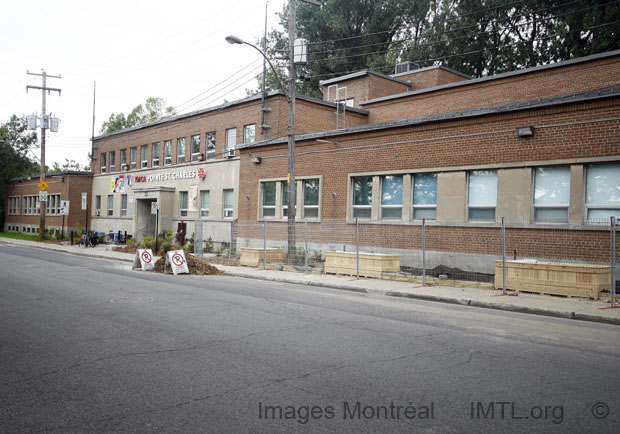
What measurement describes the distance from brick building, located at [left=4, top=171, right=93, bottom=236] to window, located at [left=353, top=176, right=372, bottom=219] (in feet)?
101

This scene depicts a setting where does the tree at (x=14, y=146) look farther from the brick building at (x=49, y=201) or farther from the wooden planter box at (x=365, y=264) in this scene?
the wooden planter box at (x=365, y=264)

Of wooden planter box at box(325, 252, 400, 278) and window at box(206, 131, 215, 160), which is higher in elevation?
window at box(206, 131, 215, 160)

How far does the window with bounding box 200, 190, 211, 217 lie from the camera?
107 feet

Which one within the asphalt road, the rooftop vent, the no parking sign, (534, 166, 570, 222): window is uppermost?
the rooftop vent

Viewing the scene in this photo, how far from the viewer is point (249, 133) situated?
3075 centimetres

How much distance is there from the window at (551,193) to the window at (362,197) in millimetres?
6878

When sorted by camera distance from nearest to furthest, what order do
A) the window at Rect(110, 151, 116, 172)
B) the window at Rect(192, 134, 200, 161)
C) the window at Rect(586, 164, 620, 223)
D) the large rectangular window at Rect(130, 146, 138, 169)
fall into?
the window at Rect(586, 164, 620, 223), the window at Rect(192, 134, 200, 161), the large rectangular window at Rect(130, 146, 138, 169), the window at Rect(110, 151, 116, 172)

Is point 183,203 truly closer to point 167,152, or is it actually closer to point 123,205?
point 167,152

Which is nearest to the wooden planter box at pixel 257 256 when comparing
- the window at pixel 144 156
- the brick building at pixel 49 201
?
the window at pixel 144 156

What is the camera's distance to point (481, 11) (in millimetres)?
38281

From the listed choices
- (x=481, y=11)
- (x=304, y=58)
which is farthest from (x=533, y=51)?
Answer: (x=304, y=58)

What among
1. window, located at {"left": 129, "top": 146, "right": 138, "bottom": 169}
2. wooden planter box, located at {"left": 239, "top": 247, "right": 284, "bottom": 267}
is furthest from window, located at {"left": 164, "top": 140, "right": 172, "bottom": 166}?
wooden planter box, located at {"left": 239, "top": 247, "right": 284, "bottom": 267}

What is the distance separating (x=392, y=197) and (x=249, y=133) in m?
13.1

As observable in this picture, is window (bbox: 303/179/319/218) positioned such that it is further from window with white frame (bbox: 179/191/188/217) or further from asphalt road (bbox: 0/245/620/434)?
window with white frame (bbox: 179/191/188/217)
